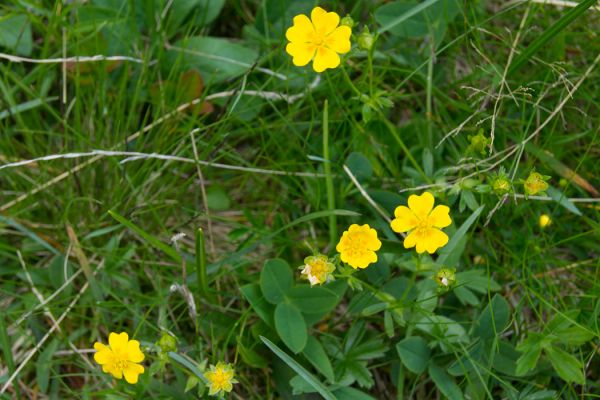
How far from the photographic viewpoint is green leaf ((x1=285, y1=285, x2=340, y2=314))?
210 centimetres

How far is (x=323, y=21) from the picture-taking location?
6.51 feet

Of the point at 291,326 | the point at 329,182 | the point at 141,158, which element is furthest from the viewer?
the point at 141,158

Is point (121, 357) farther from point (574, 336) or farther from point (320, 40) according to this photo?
point (574, 336)

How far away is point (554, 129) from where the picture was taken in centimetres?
244

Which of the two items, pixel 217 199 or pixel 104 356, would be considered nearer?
pixel 104 356

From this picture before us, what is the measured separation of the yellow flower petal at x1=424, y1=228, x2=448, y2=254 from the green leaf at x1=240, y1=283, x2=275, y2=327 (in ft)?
1.66

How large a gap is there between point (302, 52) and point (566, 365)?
42.4 inches

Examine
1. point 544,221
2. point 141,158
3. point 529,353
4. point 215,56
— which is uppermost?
point 215,56

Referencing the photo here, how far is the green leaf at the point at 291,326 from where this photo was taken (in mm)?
2064

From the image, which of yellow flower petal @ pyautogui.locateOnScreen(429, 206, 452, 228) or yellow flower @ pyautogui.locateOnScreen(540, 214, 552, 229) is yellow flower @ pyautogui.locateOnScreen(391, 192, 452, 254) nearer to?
yellow flower petal @ pyautogui.locateOnScreen(429, 206, 452, 228)

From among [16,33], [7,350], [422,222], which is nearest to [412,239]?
[422,222]

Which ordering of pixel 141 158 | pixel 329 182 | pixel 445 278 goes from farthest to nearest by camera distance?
pixel 141 158, pixel 329 182, pixel 445 278

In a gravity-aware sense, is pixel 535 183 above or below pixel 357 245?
above

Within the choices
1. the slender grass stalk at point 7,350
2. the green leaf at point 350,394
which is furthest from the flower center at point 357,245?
the slender grass stalk at point 7,350
